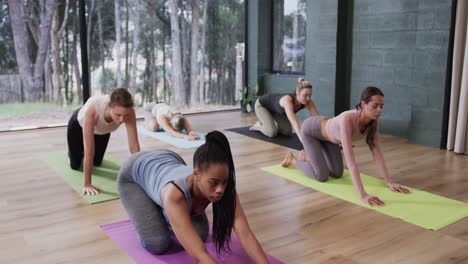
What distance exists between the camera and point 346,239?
92.8 inches

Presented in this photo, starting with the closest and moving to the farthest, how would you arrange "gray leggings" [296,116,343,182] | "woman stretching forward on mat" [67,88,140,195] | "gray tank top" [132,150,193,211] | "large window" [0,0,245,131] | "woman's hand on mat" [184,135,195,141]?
"gray tank top" [132,150,193,211], "woman stretching forward on mat" [67,88,140,195], "gray leggings" [296,116,343,182], "woman's hand on mat" [184,135,195,141], "large window" [0,0,245,131]

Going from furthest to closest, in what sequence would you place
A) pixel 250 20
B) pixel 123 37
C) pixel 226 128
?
pixel 250 20
pixel 123 37
pixel 226 128

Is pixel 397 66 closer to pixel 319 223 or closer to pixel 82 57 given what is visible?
pixel 319 223

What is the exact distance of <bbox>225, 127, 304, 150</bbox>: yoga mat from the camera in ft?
15.2

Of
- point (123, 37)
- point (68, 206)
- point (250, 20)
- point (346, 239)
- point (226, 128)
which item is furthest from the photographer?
point (250, 20)

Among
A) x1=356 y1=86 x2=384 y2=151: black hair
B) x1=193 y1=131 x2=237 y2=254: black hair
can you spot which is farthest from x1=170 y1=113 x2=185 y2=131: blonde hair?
x1=193 y1=131 x2=237 y2=254: black hair

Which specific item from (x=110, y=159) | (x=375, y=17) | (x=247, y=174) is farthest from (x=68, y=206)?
(x=375, y=17)

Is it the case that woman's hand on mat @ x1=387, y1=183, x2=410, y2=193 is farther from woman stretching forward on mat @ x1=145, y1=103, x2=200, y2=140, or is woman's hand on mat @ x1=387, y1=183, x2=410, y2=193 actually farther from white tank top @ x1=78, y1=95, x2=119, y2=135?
woman stretching forward on mat @ x1=145, y1=103, x2=200, y2=140

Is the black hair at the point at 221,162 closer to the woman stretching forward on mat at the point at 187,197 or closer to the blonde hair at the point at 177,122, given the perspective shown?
the woman stretching forward on mat at the point at 187,197

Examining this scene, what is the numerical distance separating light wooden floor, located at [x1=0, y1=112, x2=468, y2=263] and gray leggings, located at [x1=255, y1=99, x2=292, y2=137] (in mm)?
893

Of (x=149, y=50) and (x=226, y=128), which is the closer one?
(x=226, y=128)

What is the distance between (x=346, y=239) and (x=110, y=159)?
238cm

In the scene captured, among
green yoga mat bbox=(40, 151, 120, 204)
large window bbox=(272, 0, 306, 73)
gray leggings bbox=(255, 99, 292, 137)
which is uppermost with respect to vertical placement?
large window bbox=(272, 0, 306, 73)

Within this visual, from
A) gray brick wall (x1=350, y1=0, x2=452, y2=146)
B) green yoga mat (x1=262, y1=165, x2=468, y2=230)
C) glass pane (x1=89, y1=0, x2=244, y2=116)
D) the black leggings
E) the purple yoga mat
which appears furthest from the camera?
glass pane (x1=89, y1=0, x2=244, y2=116)
